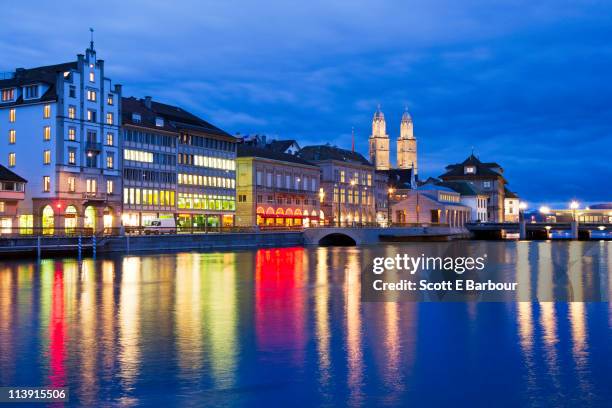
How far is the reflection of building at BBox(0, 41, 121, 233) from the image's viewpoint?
87062 mm

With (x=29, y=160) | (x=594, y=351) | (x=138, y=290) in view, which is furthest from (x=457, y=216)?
(x=594, y=351)

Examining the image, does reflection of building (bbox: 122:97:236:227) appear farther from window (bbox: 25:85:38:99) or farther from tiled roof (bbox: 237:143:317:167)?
window (bbox: 25:85:38:99)

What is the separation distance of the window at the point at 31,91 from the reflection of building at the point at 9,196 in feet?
37.1

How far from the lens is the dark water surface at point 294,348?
17375 mm

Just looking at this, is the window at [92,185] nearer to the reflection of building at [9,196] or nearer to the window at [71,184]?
the window at [71,184]

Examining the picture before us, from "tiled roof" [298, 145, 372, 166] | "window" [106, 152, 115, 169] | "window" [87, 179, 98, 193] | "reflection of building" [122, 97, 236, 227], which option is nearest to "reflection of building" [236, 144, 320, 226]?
"reflection of building" [122, 97, 236, 227]

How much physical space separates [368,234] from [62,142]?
161 feet

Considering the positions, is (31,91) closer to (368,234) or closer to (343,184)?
(368,234)

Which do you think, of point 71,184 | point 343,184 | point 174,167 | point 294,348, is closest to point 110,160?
point 71,184

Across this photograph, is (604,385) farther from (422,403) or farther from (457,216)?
(457,216)

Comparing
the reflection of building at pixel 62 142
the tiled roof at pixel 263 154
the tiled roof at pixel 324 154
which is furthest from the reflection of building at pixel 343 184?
the reflection of building at pixel 62 142

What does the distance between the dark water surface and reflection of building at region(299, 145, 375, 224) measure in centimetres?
10604

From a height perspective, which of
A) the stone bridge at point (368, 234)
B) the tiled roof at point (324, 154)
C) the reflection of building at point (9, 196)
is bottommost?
the stone bridge at point (368, 234)

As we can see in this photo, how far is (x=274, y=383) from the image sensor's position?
18.3m
